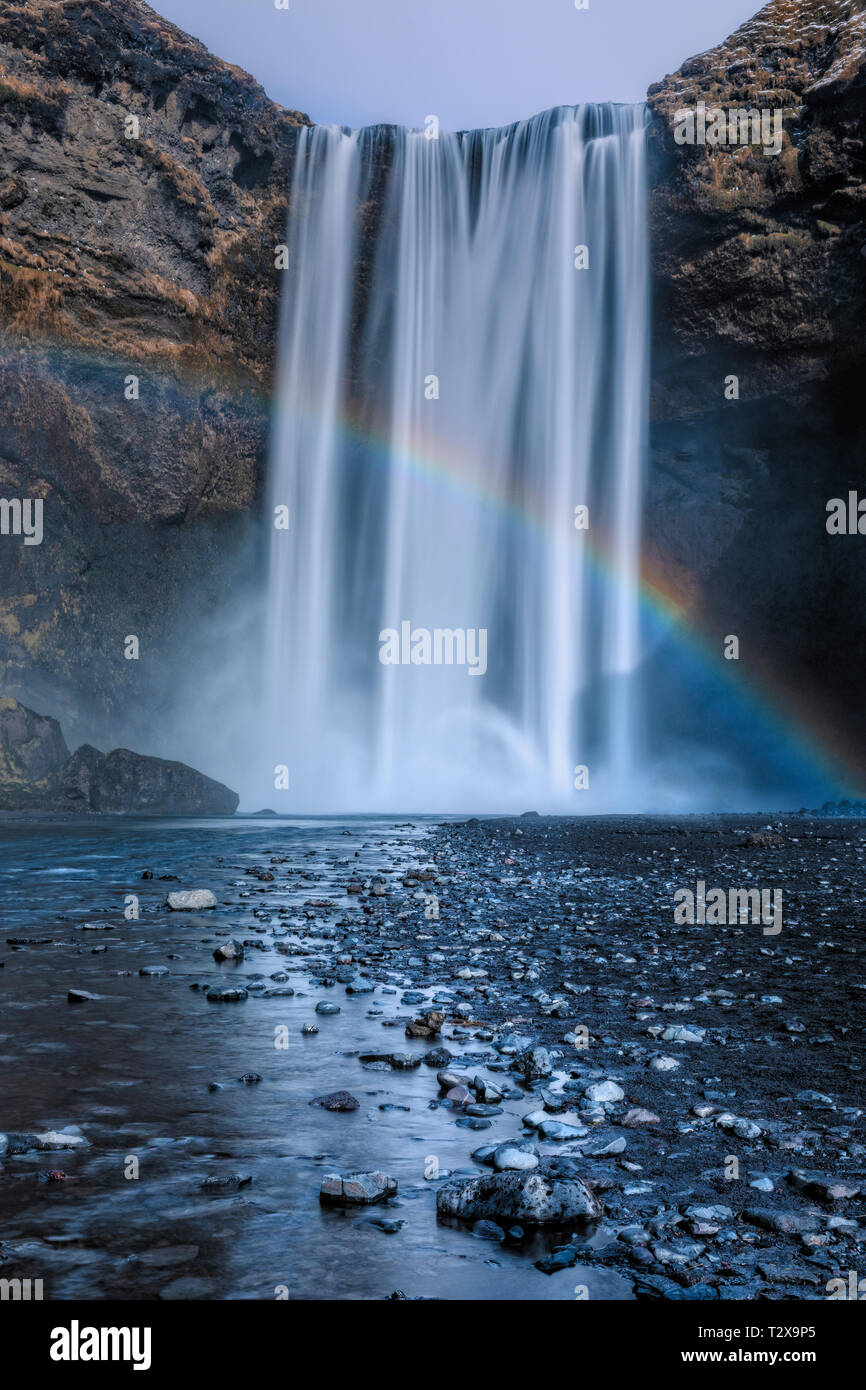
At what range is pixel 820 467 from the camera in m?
39.5

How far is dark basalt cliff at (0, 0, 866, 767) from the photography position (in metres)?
35.6

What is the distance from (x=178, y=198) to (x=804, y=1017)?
133 feet

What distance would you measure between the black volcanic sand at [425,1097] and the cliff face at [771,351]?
105 ft

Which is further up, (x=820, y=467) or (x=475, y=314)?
(x=475, y=314)

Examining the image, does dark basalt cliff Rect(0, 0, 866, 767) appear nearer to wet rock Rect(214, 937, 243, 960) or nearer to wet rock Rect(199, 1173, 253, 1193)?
wet rock Rect(214, 937, 243, 960)

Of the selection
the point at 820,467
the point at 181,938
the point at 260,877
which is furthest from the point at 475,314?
the point at 181,938

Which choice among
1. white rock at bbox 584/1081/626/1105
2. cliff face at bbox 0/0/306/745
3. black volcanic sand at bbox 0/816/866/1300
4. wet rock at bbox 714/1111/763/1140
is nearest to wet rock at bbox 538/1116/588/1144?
black volcanic sand at bbox 0/816/866/1300

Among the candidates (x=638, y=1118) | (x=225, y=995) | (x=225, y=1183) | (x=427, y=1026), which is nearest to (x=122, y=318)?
(x=225, y=995)

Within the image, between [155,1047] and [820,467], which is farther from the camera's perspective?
[820,467]

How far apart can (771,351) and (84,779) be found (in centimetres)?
2976

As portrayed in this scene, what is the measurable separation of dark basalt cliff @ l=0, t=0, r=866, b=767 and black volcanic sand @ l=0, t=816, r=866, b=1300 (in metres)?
31.5

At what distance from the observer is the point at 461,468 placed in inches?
1620
